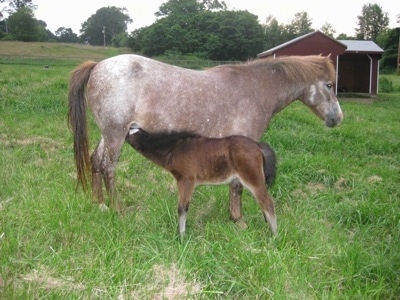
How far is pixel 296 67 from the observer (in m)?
4.62

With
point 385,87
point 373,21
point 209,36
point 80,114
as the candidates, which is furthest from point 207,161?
point 373,21

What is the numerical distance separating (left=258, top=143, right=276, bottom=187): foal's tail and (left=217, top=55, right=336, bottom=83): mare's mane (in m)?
1.22

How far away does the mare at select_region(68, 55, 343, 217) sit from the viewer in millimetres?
4102

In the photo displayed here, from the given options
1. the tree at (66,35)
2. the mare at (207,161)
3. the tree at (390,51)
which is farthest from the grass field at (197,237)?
the tree at (66,35)

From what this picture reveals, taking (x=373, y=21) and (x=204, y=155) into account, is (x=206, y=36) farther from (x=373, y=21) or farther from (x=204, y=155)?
(x=373, y=21)

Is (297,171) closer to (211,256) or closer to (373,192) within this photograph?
(373,192)

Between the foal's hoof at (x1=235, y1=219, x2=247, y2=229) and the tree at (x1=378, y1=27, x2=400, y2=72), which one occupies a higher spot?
the tree at (x1=378, y1=27, x2=400, y2=72)

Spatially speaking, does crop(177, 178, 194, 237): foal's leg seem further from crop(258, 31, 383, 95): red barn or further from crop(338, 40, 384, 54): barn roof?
crop(338, 40, 384, 54): barn roof

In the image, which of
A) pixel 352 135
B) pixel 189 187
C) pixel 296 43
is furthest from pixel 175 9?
pixel 189 187

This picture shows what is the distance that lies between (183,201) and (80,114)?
5.87ft

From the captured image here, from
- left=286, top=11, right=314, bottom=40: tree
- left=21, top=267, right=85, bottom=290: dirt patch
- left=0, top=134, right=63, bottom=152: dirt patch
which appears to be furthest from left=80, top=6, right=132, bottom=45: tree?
left=21, top=267, right=85, bottom=290: dirt patch

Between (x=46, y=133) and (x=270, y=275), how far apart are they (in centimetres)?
608

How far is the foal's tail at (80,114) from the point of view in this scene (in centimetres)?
444

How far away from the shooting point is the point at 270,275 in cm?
276
